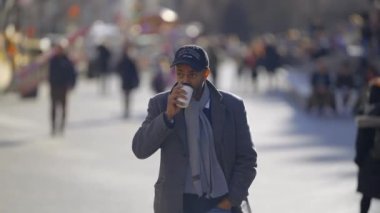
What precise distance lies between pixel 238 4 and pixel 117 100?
58826 millimetres

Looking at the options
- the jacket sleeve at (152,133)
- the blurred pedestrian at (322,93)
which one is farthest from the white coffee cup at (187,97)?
the blurred pedestrian at (322,93)

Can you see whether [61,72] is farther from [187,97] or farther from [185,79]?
[187,97]

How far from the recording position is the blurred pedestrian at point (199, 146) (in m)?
6.56

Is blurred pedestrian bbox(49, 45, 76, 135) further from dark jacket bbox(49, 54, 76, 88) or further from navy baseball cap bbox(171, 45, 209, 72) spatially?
navy baseball cap bbox(171, 45, 209, 72)

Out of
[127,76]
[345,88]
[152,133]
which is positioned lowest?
A: [152,133]

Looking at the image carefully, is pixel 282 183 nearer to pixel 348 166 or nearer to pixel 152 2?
pixel 348 166

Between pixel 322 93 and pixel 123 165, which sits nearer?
pixel 123 165

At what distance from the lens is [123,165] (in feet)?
59.0

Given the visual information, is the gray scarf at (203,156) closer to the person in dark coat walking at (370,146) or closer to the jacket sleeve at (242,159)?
the jacket sleeve at (242,159)

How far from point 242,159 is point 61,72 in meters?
16.1

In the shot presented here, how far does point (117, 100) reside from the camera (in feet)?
117

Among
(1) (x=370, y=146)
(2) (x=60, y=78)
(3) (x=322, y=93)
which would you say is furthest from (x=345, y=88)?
(1) (x=370, y=146)

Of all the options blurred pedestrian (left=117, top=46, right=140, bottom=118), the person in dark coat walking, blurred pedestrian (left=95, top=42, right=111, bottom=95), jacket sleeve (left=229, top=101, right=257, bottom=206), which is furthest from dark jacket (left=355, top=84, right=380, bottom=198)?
blurred pedestrian (left=95, top=42, right=111, bottom=95)

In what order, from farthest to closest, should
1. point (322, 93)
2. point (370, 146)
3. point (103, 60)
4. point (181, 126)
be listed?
point (103, 60) → point (322, 93) → point (370, 146) → point (181, 126)
